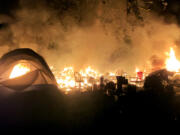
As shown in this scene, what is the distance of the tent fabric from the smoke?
23.5ft

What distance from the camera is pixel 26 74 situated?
5.50m

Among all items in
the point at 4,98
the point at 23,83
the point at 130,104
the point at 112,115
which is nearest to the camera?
the point at 4,98

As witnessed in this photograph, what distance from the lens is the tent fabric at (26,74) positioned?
522 cm

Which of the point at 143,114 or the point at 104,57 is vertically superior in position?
the point at 104,57

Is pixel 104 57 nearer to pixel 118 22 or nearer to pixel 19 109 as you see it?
pixel 118 22

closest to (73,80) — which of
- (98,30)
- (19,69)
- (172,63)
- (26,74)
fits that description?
(19,69)

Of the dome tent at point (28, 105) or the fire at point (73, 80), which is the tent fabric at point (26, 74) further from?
the fire at point (73, 80)

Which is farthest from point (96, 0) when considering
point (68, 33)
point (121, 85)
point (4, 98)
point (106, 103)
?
point (4, 98)

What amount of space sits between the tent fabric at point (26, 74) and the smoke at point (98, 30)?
7.16 meters

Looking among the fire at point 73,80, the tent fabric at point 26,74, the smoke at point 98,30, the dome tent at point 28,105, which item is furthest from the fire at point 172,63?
the dome tent at point 28,105

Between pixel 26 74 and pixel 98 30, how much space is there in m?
11.2

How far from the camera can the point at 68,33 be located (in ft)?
48.8

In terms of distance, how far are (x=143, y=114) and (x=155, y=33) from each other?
12.5 meters

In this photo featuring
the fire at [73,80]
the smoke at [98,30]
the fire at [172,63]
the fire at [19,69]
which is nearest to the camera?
the fire at [19,69]
